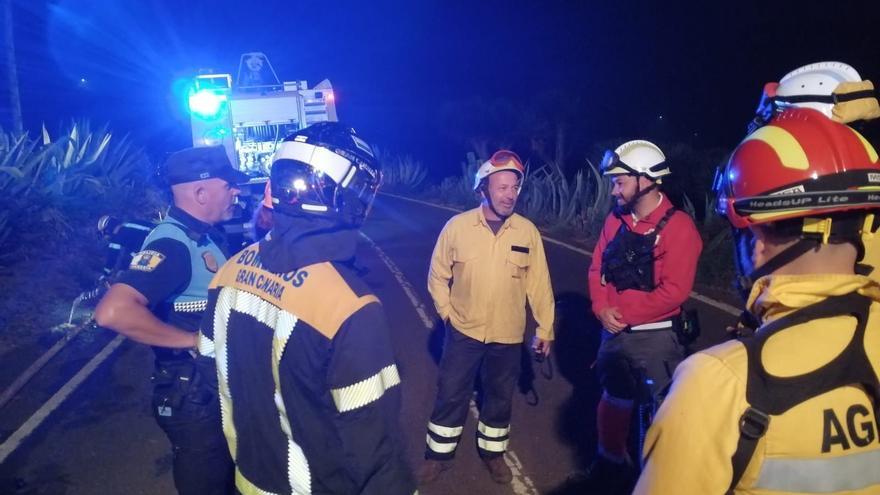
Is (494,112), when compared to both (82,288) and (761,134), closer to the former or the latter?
(82,288)

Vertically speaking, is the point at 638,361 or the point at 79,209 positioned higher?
the point at 79,209

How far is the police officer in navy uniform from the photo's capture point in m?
2.80

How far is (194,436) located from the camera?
9.68 ft

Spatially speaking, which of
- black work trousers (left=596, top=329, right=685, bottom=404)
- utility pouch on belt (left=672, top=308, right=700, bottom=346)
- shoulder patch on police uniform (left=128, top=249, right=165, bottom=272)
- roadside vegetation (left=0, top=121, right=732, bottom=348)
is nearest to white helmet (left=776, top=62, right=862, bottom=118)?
utility pouch on belt (left=672, top=308, right=700, bottom=346)

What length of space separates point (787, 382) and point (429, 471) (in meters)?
3.34

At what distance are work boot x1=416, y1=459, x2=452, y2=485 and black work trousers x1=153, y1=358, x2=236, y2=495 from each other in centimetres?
158

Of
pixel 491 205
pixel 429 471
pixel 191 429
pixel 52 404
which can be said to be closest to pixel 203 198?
pixel 191 429

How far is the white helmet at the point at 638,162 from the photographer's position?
3867 mm

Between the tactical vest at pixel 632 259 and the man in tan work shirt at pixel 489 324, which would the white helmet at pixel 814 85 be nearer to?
the tactical vest at pixel 632 259

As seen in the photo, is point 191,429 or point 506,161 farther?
point 506,161

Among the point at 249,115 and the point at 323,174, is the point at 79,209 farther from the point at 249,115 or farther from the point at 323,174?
the point at 323,174

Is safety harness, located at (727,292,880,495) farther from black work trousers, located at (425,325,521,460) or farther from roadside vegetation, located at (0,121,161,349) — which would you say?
roadside vegetation, located at (0,121,161,349)

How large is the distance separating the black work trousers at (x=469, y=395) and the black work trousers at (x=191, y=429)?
5.26ft

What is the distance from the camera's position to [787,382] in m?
1.36
